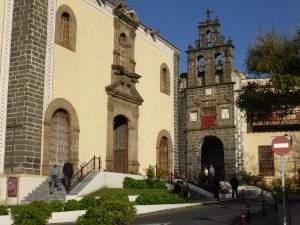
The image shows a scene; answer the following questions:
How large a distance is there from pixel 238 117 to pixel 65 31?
18609 mm

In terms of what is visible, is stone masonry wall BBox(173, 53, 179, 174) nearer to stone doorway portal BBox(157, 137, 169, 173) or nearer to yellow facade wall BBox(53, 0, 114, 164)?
stone doorway portal BBox(157, 137, 169, 173)

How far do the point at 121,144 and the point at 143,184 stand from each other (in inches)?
130

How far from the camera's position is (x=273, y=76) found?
18.1m

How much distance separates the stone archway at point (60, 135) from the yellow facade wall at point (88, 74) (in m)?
0.42

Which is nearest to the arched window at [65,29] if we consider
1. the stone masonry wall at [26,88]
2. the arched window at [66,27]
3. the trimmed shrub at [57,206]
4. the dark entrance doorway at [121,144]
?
the arched window at [66,27]

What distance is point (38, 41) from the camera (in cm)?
2036

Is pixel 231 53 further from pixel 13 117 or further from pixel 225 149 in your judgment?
pixel 13 117

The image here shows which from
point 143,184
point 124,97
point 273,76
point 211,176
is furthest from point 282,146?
point 211,176

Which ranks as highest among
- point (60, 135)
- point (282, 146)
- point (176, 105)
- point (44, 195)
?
point (176, 105)

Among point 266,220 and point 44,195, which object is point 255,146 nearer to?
point 44,195

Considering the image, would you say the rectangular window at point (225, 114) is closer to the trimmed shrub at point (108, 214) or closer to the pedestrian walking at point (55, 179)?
the pedestrian walking at point (55, 179)

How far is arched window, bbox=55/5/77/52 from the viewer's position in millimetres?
21969

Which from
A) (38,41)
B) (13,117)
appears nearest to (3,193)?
(13,117)

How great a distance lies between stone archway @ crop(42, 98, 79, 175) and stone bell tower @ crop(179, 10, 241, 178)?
17476mm
